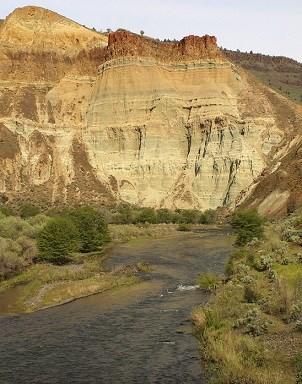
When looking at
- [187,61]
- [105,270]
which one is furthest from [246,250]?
[187,61]

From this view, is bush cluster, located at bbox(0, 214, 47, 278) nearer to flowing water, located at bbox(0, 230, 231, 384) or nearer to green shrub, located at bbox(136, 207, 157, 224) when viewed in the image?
flowing water, located at bbox(0, 230, 231, 384)

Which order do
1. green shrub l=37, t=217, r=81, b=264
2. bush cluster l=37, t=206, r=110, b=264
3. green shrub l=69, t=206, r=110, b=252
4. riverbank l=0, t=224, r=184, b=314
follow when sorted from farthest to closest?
1. green shrub l=69, t=206, r=110, b=252
2. bush cluster l=37, t=206, r=110, b=264
3. green shrub l=37, t=217, r=81, b=264
4. riverbank l=0, t=224, r=184, b=314

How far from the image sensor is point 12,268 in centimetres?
3694

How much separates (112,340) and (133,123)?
81627 millimetres

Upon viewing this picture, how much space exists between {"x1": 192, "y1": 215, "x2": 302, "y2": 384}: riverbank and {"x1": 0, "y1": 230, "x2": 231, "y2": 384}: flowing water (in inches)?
36.0

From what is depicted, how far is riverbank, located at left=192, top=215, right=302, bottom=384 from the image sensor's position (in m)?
15.6

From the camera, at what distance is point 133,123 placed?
10050 cm

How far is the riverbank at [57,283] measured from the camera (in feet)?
94.2

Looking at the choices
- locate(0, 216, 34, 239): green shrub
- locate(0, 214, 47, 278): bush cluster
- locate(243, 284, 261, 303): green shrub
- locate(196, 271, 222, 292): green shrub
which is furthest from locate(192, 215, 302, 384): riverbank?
locate(0, 216, 34, 239): green shrub

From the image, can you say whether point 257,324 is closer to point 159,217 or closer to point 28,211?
point 28,211

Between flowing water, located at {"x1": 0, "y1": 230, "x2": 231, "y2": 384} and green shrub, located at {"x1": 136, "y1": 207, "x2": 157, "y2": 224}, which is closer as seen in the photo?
flowing water, located at {"x1": 0, "y1": 230, "x2": 231, "y2": 384}

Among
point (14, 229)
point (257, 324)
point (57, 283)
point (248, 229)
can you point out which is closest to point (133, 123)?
point (14, 229)

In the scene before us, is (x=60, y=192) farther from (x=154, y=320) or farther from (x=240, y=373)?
(x=240, y=373)

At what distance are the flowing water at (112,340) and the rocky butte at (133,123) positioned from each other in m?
56.6
